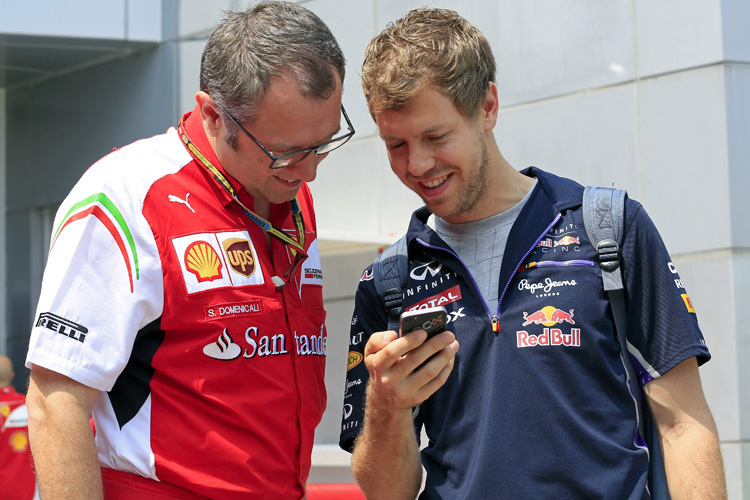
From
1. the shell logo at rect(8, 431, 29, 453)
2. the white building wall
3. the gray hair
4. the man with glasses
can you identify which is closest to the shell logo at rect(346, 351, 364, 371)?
the man with glasses

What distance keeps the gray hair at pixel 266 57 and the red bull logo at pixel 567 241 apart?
0.76 metres

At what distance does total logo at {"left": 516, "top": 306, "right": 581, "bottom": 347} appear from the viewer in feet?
8.30

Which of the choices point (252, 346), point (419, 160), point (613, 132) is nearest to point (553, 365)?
point (419, 160)

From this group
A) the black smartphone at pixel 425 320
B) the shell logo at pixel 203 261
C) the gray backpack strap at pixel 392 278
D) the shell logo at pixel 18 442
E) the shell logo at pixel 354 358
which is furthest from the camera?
the shell logo at pixel 18 442

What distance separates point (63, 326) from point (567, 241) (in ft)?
4.41

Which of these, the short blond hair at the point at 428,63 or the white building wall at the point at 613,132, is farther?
the white building wall at the point at 613,132

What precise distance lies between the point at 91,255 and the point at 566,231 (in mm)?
1268

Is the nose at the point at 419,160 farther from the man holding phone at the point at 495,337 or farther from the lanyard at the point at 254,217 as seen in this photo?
the lanyard at the point at 254,217

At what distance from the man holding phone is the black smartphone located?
0.9 inches

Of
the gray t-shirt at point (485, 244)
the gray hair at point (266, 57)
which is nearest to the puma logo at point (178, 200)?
the gray hair at point (266, 57)

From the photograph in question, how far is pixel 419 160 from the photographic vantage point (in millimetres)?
2682

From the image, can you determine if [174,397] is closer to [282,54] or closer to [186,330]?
[186,330]

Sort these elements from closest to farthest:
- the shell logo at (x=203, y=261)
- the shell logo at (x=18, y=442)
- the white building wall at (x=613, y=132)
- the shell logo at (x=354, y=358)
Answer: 1. the shell logo at (x=203, y=261)
2. the shell logo at (x=354, y=358)
3. the white building wall at (x=613, y=132)
4. the shell logo at (x=18, y=442)

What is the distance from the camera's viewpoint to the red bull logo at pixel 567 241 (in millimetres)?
2641
